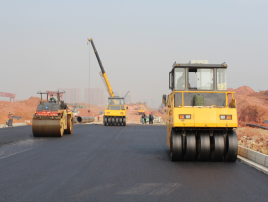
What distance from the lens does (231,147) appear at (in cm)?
841

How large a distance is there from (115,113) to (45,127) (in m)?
17.0

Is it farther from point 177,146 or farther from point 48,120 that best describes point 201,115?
point 48,120

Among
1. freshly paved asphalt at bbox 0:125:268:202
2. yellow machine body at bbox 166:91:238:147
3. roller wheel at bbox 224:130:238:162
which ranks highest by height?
yellow machine body at bbox 166:91:238:147

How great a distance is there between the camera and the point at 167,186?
5812 mm

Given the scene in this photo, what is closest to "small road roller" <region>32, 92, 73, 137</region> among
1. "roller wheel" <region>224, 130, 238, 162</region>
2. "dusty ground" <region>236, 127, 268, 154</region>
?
"dusty ground" <region>236, 127, 268, 154</region>

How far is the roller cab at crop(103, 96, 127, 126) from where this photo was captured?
3322cm

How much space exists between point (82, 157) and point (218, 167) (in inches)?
176

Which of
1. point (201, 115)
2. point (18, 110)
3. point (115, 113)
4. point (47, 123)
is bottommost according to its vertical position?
point (47, 123)

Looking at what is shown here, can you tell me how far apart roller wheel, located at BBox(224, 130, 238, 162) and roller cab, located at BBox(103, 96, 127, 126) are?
984 inches

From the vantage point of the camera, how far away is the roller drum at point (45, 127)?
53.8 feet

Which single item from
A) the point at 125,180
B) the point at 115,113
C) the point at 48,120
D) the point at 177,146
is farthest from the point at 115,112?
the point at 125,180

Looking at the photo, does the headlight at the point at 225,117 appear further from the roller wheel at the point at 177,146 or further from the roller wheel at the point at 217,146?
the roller wheel at the point at 177,146

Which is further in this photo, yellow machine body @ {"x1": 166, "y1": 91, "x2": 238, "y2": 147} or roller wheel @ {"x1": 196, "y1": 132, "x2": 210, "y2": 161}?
roller wheel @ {"x1": 196, "y1": 132, "x2": 210, "y2": 161}

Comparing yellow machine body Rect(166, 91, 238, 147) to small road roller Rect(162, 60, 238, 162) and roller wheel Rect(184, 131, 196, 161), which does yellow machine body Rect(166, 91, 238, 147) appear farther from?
roller wheel Rect(184, 131, 196, 161)
